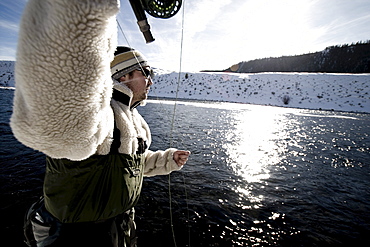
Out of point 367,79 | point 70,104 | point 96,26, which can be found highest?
point 367,79

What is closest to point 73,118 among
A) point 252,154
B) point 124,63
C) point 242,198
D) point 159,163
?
point 124,63

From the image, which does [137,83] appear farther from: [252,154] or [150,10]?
[252,154]

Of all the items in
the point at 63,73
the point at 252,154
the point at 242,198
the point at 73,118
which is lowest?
the point at 242,198

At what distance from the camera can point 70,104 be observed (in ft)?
2.11

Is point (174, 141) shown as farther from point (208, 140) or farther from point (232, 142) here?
point (232, 142)

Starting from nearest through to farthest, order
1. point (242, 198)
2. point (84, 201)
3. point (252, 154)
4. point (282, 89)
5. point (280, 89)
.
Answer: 1. point (84, 201)
2. point (242, 198)
3. point (252, 154)
4. point (282, 89)
5. point (280, 89)

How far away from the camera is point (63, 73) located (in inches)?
23.4

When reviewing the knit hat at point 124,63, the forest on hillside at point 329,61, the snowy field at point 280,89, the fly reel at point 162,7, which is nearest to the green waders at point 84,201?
the knit hat at point 124,63

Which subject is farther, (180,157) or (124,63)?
(180,157)

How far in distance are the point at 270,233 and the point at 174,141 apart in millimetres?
5184

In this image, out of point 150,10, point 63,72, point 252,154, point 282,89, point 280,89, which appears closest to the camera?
point 63,72

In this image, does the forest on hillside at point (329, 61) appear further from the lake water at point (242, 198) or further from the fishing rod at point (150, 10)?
the fishing rod at point (150, 10)

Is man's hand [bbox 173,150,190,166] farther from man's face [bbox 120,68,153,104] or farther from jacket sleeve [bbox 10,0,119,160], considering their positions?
jacket sleeve [bbox 10,0,119,160]

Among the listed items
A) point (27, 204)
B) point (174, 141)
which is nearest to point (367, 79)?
point (174, 141)
